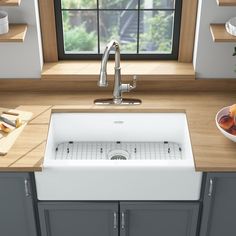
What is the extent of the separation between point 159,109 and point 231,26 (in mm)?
588

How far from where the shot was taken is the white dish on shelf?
7.89 feet

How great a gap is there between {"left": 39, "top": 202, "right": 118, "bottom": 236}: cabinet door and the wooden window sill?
77 cm

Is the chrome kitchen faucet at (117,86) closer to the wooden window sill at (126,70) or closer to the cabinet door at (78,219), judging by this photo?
the wooden window sill at (126,70)

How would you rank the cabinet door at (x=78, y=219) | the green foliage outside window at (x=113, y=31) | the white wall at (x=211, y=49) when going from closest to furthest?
the cabinet door at (x=78, y=219) < the white wall at (x=211, y=49) < the green foliage outside window at (x=113, y=31)

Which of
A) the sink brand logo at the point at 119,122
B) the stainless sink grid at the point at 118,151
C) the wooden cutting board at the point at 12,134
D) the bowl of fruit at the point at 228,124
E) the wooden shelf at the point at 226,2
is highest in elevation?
the wooden shelf at the point at 226,2

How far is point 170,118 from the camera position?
263cm

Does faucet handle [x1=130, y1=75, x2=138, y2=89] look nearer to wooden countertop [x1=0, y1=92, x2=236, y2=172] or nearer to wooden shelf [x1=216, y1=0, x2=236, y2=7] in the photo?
wooden countertop [x1=0, y1=92, x2=236, y2=172]

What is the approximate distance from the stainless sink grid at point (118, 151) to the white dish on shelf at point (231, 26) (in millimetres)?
708

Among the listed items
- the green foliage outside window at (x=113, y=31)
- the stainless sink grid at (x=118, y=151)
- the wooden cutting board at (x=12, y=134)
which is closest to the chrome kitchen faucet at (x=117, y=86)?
the stainless sink grid at (x=118, y=151)

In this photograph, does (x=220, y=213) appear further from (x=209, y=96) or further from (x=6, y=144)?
(x=6, y=144)

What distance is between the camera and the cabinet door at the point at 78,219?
2332 millimetres

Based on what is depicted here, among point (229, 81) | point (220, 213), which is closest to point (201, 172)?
point (220, 213)

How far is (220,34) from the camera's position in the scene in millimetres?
2434

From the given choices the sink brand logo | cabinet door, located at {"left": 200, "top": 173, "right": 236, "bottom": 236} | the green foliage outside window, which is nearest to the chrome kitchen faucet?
the sink brand logo
